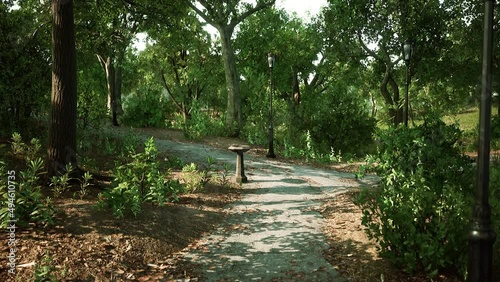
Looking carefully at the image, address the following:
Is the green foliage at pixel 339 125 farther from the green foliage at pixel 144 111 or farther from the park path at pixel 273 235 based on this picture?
the green foliage at pixel 144 111

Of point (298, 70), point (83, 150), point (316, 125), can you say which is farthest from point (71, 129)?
point (298, 70)

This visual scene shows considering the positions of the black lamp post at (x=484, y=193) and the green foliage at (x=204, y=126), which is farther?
the green foliage at (x=204, y=126)

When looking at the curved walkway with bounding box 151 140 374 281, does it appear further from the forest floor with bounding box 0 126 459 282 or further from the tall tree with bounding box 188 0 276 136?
the tall tree with bounding box 188 0 276 136

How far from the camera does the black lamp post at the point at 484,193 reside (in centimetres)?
412

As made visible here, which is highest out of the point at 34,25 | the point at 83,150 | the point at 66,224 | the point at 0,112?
the point at 34,25

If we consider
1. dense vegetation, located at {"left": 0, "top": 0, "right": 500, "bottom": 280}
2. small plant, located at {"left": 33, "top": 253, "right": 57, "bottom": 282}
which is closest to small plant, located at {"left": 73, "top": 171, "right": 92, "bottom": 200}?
dense vegetation, located at {"left": 0, "top": 0, "right": 500, "bottom": 280}

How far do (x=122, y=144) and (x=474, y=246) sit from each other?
12876 millimetres

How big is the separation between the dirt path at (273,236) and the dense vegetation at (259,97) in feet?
3.93

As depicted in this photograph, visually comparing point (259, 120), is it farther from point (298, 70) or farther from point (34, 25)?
point (298, 70)

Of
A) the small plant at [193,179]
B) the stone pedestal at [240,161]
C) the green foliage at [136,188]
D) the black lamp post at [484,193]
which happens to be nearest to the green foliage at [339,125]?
the stone pedestal at [240,161]

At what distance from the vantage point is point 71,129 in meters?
8.15

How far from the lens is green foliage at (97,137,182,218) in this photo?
6.90 m

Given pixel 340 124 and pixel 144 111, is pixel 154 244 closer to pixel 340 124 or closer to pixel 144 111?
pixel 340 124

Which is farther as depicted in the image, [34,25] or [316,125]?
[316,125]
